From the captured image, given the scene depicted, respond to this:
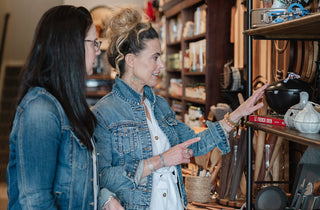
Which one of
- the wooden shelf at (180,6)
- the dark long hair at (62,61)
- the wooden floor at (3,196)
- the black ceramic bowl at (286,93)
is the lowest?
the wooden floor at (3,196)

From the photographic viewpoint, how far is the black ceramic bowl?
182 centimetres

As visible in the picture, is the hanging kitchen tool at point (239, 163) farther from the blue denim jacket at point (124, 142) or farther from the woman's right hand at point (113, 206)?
the woman's right hand at point (113, 206)

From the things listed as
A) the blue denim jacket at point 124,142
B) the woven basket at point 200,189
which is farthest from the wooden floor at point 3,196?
the blue denim jacket at point 124,142

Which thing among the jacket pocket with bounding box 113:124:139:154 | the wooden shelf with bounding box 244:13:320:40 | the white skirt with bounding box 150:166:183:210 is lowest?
the white skirt with bounding box 150:166:183:210

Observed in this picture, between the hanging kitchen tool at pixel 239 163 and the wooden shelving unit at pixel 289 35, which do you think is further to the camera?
the hanging kitchen tool at pixel 239 163

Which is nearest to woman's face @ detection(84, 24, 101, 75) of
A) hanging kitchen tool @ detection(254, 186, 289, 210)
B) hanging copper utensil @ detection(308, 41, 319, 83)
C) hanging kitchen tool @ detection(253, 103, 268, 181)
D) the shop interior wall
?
hanging kitchen tool @ detection(254, 186, 289, 210)

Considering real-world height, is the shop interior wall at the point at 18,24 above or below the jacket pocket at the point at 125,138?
above

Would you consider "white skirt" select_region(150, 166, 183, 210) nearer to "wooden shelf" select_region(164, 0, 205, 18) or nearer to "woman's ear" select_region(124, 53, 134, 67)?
"woman's ear" select_region(124, 53, 134, 67)

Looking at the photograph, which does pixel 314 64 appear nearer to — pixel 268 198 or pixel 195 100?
pixel 268 198

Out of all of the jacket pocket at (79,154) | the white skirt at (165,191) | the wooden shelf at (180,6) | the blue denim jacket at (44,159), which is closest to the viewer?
the blue denim jacket at (44,159)

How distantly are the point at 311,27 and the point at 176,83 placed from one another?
3.43 metres

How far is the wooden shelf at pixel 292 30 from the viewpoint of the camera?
148 cm

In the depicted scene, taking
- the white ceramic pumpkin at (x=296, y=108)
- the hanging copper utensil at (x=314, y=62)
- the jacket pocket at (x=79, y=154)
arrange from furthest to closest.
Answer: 1. the hanging copper utensil at (x=314, y=62)
2. the white ceramic pumpkin at (x=296, y=108)
3. the jacket pocket at (x=79, y=154)

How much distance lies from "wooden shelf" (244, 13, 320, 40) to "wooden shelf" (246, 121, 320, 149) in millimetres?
431
